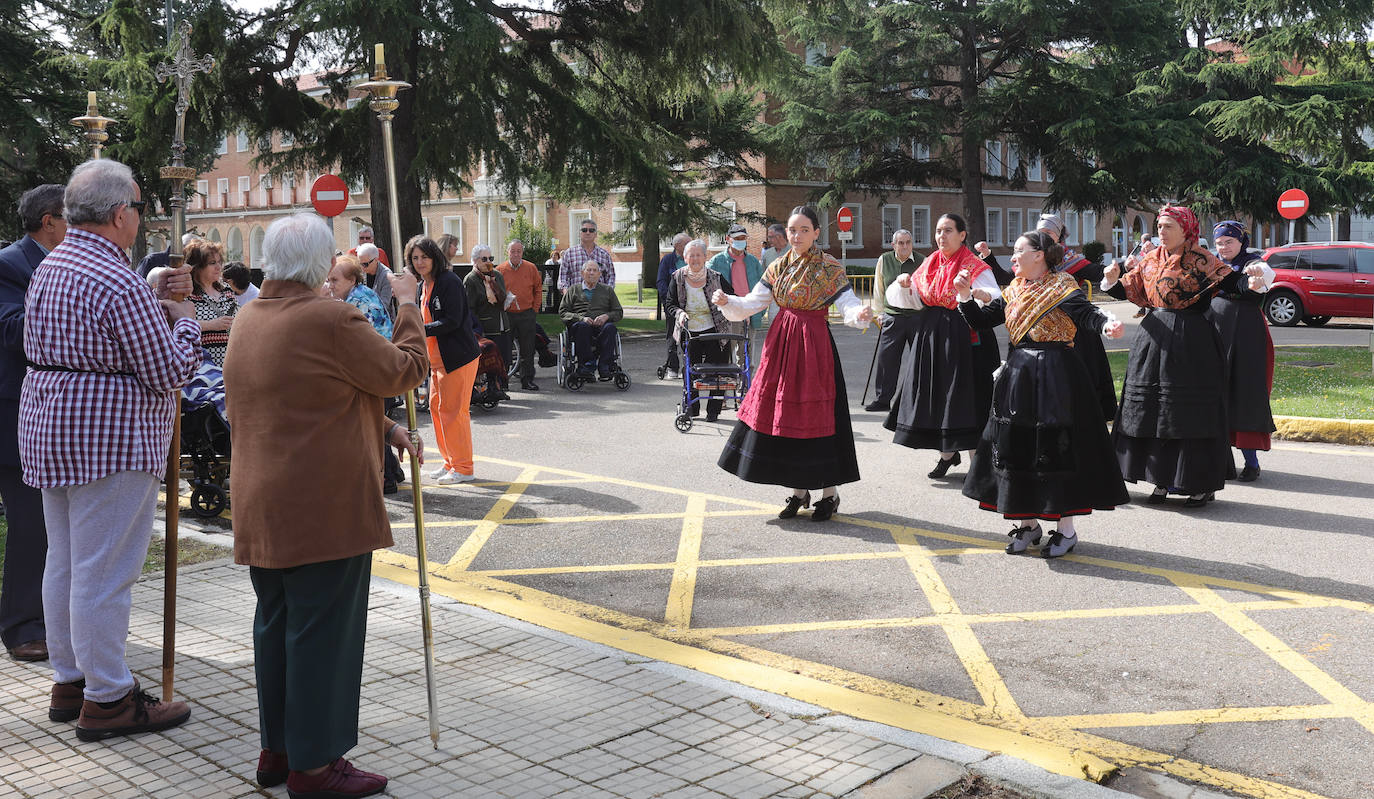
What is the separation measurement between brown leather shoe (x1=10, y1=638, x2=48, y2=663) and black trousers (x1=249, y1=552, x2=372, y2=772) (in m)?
1.93

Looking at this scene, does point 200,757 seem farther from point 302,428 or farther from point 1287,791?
point 1287,791

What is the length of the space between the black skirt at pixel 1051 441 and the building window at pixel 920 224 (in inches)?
2022

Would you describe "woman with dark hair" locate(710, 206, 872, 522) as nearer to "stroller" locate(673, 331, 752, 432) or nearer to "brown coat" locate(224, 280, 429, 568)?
"brown coat" locate(224, 280, 429, 568)

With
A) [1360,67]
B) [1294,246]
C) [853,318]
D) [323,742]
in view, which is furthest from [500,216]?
[323,742]

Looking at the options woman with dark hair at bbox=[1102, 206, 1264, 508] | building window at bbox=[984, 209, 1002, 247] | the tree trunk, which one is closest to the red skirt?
woman with dark hair at bbox=[1102, 206, 1264, 508]

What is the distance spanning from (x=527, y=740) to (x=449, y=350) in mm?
5757

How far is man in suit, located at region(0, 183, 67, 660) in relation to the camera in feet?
16.4

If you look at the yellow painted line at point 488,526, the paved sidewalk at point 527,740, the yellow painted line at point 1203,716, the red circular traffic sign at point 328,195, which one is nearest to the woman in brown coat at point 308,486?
the paved sidewalk at point 527,740

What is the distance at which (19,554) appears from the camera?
5.20 metres

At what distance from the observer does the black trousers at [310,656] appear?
380 cm

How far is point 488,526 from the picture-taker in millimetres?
8281

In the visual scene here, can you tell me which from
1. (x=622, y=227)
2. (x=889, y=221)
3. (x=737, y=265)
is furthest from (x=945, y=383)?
(x=889, y=221)

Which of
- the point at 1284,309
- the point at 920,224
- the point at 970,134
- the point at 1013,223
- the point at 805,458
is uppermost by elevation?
the point at 970,134

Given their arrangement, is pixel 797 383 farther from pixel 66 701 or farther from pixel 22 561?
pixel 66 701
